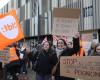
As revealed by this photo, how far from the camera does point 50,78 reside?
408 inches

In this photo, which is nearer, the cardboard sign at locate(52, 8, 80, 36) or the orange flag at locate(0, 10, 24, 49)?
the cardboard sign at locate(52, 8, 80, 36)

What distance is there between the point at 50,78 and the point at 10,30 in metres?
4.20

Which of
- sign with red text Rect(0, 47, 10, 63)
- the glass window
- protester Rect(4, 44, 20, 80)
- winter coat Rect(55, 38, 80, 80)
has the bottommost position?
protester Rect(4, 44, 20, 80)

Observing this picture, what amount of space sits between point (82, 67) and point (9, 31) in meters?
7.64

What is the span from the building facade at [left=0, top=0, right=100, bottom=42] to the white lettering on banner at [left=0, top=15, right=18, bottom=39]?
1236 cm

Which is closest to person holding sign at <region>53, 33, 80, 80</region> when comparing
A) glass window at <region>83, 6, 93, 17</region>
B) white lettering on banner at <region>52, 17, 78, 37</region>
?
white lettering on banner at <region>52, 17, 78, 37</region>

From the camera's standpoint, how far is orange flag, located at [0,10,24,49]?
45.7ft

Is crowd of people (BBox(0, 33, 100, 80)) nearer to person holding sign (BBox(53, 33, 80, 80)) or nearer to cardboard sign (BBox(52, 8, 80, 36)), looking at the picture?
person holding sign (BBox(53, 33, 80, 80))

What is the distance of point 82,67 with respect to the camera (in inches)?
268

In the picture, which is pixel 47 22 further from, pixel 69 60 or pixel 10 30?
pixel 69 60

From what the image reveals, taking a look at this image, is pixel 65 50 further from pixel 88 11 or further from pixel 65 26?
pixel 88 11

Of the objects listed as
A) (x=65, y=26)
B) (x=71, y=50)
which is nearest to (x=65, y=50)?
(x=71, y=50)

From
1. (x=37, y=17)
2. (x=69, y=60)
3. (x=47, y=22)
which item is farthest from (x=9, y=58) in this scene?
(x=37, y=17)

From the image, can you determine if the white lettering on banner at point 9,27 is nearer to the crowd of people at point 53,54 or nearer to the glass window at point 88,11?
the crowd of people at point 53,54
